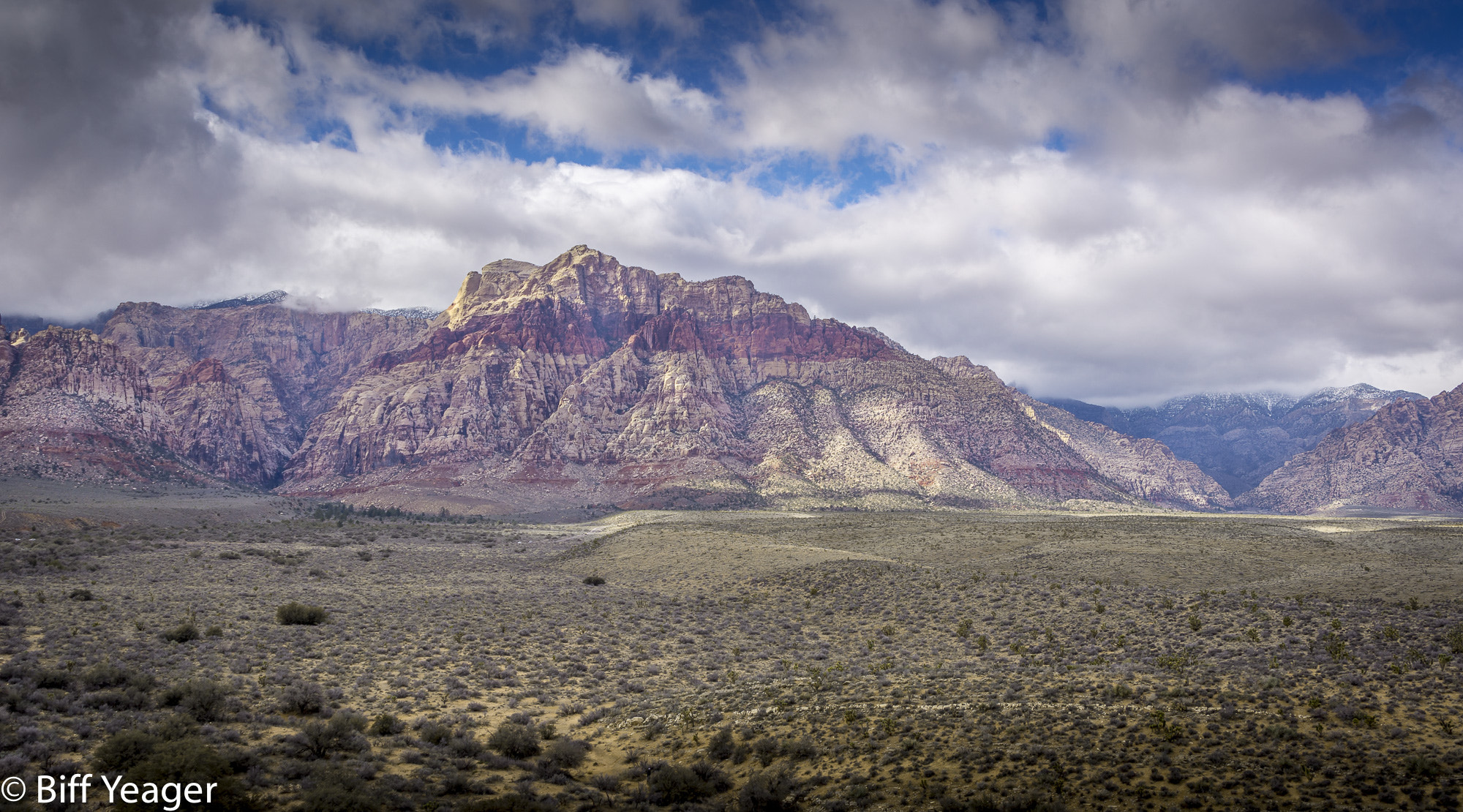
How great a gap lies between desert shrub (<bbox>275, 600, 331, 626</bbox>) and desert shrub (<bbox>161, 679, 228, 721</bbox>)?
35.9 ft

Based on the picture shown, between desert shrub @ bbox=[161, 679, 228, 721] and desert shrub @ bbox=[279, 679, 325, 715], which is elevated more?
desert shrub @ bbox=[161, 679, 228, 721]

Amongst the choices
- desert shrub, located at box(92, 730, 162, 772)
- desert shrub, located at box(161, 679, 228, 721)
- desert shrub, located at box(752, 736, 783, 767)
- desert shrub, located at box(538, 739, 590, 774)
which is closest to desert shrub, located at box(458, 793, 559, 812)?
desert shrub, located at box(538, 739, 590, 774)

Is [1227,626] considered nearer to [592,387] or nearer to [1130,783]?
[1130,783]

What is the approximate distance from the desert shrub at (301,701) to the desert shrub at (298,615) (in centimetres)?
1081

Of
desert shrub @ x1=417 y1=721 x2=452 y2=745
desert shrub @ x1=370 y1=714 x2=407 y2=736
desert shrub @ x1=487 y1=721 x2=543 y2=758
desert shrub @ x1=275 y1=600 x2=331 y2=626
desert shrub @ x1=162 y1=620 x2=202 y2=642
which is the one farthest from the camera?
desert shrub @ x1=275 y1=600 x2=331 y2=626

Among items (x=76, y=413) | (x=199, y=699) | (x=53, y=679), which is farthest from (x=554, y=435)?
(x=199, y=699)

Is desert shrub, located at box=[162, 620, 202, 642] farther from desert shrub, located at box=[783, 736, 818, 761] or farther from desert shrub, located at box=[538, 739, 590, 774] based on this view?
desert shrub, located at box=[783, 736, 818, 761]

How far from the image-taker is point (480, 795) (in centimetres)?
1373

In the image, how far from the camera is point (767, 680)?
22875mm

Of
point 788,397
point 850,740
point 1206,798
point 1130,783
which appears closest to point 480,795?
point 850,740

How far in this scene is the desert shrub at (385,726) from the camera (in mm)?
17109

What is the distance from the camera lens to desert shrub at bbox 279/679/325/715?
1842 centimetres

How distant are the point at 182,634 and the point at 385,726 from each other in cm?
1270

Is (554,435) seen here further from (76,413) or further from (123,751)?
(123,751)
